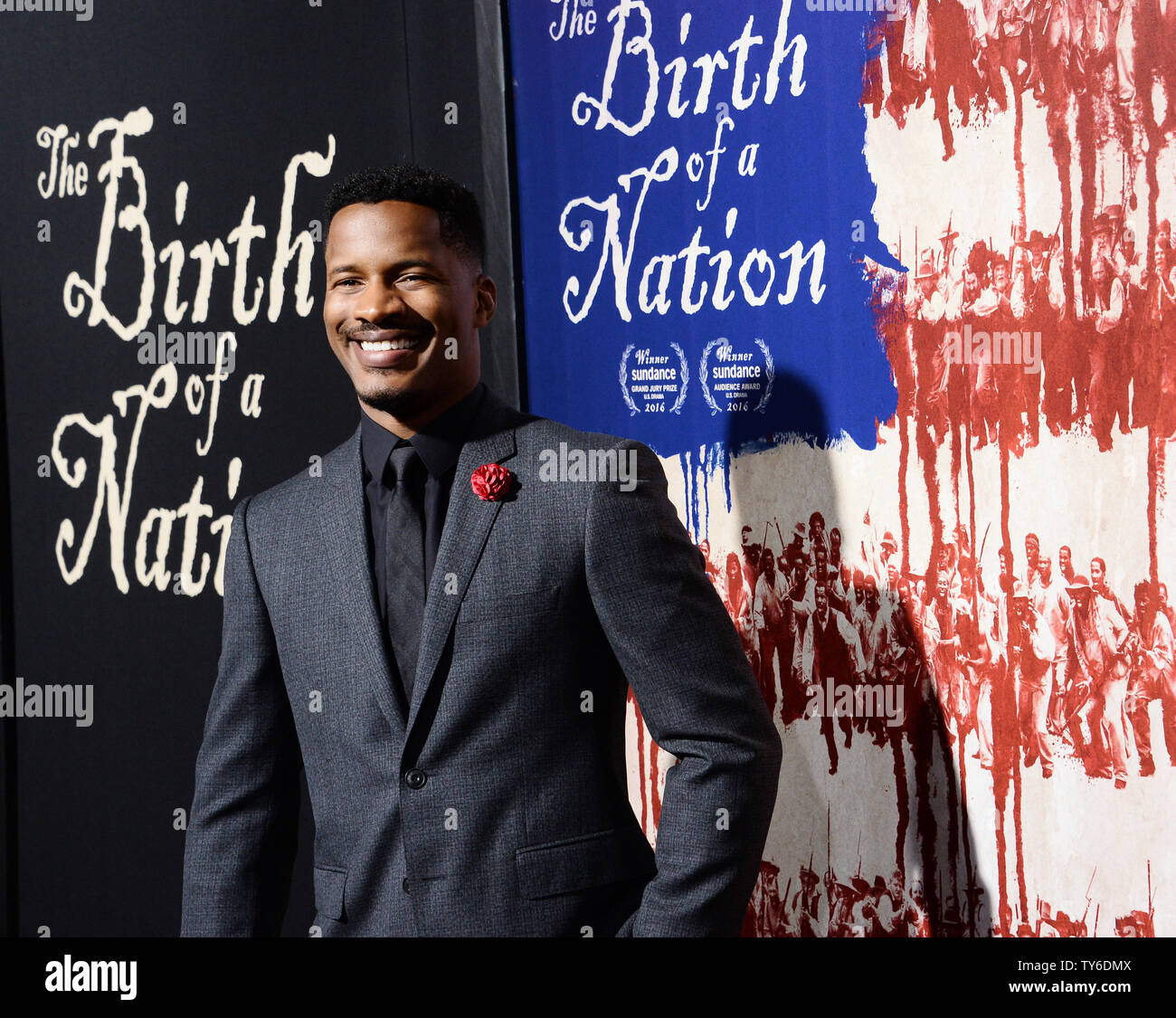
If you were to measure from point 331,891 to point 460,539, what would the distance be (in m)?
0.53

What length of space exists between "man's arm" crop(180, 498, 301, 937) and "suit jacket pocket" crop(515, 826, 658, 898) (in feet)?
1.44

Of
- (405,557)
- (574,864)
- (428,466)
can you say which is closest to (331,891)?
(574,864)

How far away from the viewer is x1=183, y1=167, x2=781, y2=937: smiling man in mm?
1537

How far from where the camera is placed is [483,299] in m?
1.80

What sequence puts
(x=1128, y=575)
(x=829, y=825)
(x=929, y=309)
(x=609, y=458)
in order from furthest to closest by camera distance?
1. (x=829, y=825)
2. (x=929, y=309)
3. (x=1128, y=575)
4. (x=609, y=458)

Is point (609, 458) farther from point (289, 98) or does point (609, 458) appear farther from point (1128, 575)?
point (289, 98)

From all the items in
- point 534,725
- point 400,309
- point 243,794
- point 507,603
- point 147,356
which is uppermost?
point 147,356

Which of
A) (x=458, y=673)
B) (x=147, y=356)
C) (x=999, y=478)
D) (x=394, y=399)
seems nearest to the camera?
(x=458, y=673)

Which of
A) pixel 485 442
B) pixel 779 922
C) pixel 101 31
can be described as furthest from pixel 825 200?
pixel 101 31

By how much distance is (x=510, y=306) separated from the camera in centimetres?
260

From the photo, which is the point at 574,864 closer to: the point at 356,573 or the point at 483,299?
the point at 356,573

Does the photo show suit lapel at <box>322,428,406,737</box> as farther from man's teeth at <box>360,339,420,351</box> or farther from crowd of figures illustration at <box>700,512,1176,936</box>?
crowd of figures illustration at <box>700,512,1176,936</box>

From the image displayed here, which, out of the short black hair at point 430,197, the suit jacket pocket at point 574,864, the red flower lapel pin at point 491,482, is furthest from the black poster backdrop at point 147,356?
the suit jacket pocket at point 574,864
